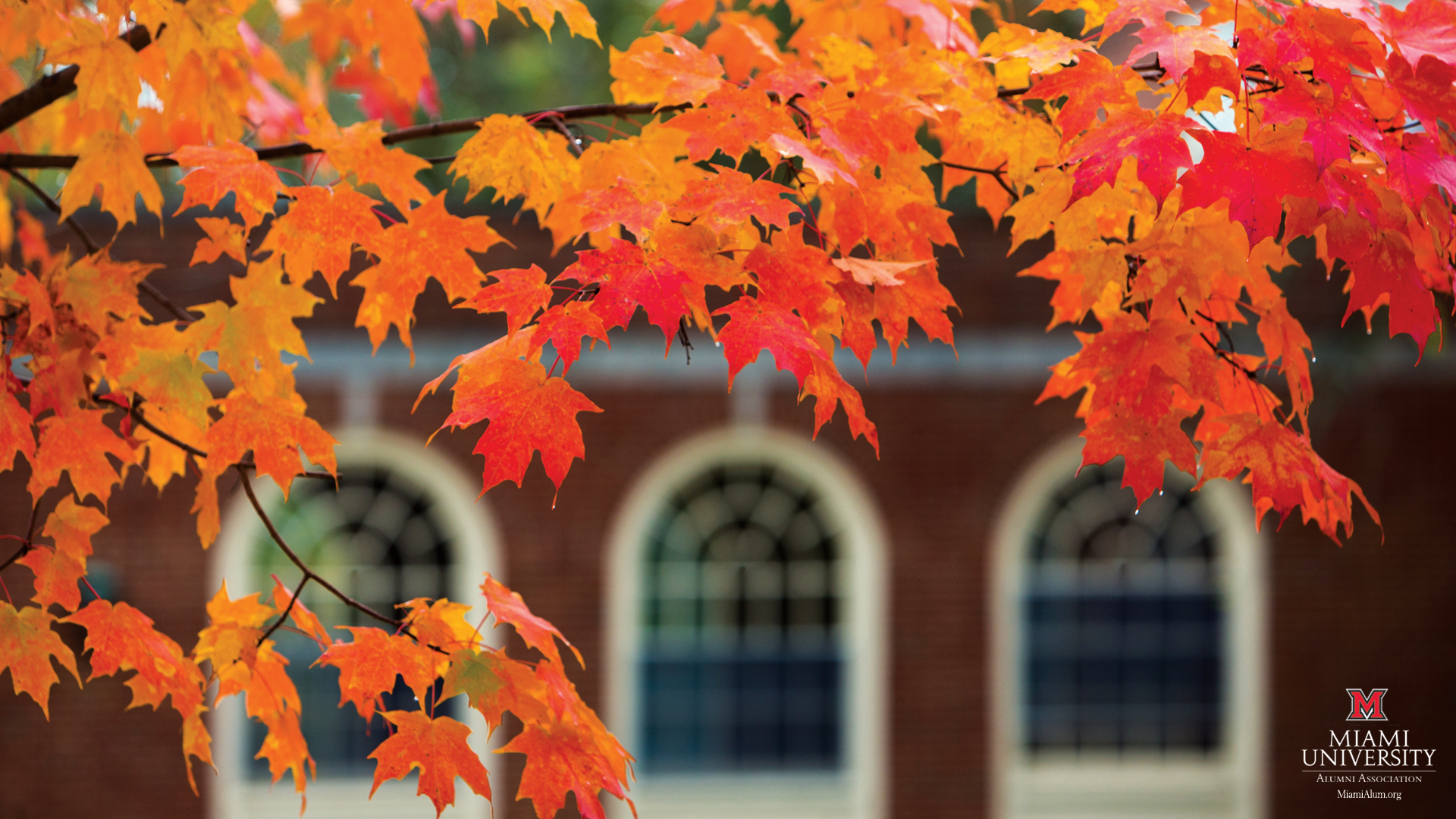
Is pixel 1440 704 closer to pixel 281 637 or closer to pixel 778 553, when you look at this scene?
pixel 778 553

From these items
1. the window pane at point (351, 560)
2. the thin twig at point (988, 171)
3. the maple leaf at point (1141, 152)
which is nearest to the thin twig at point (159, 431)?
the thin twig at point (988, 171)

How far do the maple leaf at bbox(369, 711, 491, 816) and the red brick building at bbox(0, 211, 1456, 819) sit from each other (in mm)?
5302

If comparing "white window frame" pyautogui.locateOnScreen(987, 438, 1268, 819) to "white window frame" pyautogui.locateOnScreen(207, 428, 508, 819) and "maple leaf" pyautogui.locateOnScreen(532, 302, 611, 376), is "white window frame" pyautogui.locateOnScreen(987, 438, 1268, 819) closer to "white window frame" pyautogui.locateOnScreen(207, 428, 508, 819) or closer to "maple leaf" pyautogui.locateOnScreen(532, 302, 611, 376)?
→ "white window frame" pyautogui.locateOnScreen(207, 428, 508, 819)

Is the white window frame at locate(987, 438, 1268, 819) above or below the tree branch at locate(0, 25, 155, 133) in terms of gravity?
below

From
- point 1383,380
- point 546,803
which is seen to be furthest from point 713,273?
point 1383,380

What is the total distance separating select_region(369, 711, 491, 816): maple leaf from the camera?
6.01ft

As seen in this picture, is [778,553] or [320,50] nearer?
[320,50]

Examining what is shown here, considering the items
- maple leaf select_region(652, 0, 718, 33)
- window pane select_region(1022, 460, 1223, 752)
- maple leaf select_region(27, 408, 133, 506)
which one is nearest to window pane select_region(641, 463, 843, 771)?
window pane select_region(1022, 460, 1223, 752)

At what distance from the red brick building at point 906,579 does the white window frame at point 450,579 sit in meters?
0.02

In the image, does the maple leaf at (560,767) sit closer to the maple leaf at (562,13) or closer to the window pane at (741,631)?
the maple leaf at (562,13)

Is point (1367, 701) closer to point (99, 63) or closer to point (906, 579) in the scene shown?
point (906, 579)

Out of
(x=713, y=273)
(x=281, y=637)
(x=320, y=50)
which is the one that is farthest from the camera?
(x=281, y=637)

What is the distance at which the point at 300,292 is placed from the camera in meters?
1.98

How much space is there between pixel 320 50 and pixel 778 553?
4.95 metres
